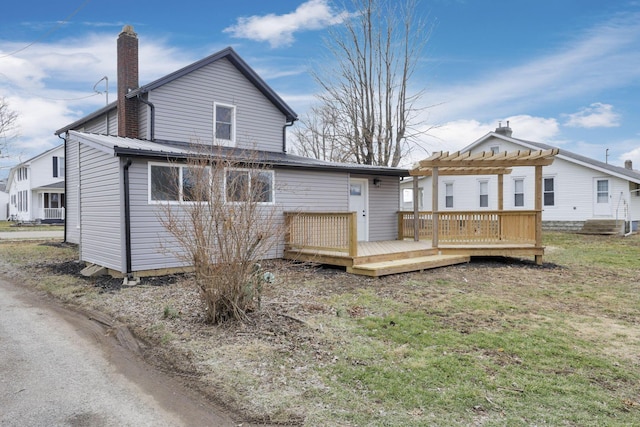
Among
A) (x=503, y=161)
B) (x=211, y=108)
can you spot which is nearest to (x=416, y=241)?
(x=503, y=161)

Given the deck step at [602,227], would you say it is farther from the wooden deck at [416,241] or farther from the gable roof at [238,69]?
the gable roof at [238,69]

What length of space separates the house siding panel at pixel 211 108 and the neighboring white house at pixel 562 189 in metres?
13.6

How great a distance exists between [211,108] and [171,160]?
3.96 meters

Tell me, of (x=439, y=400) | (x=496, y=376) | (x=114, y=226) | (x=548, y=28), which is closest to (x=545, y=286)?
(x=496, y=376)

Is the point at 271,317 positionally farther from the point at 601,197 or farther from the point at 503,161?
the point at 601,197

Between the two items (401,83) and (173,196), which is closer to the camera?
(173,196)

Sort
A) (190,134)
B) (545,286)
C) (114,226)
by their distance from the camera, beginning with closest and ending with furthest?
1. (545,286)
2. (114,226)
3. (190,134)

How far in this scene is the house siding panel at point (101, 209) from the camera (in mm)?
9125

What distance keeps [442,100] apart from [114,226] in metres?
18.7

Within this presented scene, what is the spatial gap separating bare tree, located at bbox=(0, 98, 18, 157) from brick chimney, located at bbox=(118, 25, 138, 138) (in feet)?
77.1

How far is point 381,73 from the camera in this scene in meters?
22.8

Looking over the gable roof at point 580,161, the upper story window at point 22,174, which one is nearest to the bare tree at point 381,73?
the gable roof at point 580,161

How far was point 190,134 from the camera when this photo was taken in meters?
12.2

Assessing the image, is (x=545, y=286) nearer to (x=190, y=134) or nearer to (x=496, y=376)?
(x=496, y=376)
